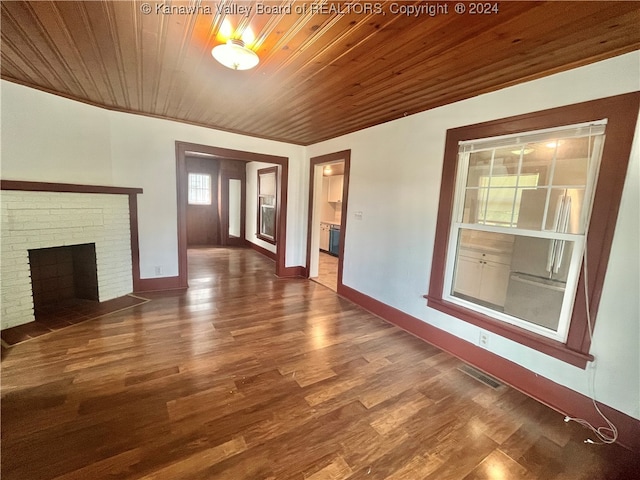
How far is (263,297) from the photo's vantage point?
12.8ft

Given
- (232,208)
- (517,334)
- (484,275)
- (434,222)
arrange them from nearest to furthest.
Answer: (517,334) < (434,222) < (484,275) < (232,208)

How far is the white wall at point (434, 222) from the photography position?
167cm

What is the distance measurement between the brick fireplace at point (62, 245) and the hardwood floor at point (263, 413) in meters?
0.68

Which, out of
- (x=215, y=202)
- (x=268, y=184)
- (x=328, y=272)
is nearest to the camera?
(x=328, y=272)

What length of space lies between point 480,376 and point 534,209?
1485mm

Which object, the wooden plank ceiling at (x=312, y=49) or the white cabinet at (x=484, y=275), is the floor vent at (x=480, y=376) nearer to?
the white cabinet at (x=484, y=275)

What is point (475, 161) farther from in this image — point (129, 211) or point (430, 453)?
point (129, 211)

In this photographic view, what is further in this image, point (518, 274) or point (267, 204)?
point (267, 204)

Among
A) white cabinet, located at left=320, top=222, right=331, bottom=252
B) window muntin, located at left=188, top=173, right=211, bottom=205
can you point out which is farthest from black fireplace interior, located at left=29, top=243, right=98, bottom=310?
white cabinet, located at left=320, top=222, right=331, bottom=252

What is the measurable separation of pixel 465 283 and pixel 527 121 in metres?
2.04

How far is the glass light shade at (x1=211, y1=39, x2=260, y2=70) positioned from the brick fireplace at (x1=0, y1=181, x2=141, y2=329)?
8.23ft

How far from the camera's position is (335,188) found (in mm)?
7473

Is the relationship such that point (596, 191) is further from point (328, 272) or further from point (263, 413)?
point (328, 272)

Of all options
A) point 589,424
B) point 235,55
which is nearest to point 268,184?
point 235,55
